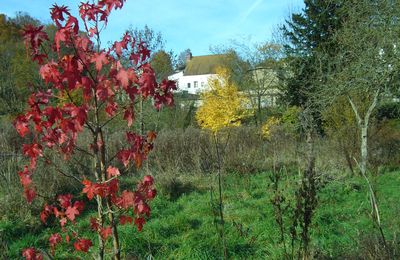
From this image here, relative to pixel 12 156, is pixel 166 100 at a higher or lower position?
higher

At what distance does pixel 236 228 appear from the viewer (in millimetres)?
5848

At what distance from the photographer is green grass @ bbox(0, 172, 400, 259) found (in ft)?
16.4

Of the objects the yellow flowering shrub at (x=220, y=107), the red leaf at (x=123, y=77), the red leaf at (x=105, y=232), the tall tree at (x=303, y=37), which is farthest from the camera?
the tall tree at (x=303, y=37)

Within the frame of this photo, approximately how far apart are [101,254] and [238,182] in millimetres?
6682

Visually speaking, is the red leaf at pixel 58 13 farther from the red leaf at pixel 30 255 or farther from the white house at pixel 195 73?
the white house at pixel 195 73

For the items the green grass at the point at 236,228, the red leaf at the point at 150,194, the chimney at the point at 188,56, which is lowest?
the green grass at the point at 236,228

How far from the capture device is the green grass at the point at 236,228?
5.00 meters

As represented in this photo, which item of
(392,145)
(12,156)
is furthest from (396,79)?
(12,156)

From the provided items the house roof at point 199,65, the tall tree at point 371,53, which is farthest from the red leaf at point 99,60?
the house roof at point 199,65

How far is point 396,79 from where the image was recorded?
996cm

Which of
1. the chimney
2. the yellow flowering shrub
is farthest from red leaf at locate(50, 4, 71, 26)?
the chimney

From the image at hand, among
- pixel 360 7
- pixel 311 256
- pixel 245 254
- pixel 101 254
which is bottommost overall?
pixel 245 254

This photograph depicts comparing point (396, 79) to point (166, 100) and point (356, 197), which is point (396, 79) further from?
point (166, 100)

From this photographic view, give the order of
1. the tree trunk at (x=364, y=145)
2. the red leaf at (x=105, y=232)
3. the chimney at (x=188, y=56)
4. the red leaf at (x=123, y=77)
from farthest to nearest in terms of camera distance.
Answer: the chimney at (x=188, y=56), the tree trunk at (x=364, y=145), the red leaf at (x=105, y=232), the red leaf at (x=123, y=77)
